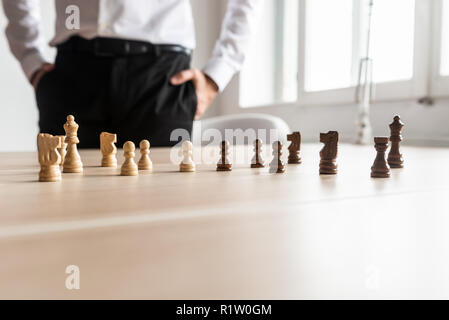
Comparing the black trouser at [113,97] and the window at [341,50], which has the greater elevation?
the window at [341,50]

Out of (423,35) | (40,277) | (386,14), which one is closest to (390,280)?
Result: (40,277)

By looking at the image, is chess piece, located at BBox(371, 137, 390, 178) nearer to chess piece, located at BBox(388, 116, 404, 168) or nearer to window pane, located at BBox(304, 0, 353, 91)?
chess piece, located at BBox(388, 116, 404, 168)

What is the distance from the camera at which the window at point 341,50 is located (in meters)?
2.03

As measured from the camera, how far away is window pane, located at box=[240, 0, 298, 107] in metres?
3.47

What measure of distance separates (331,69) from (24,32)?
6.27 feet

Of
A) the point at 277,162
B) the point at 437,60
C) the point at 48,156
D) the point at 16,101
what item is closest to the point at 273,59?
the point at 437,60

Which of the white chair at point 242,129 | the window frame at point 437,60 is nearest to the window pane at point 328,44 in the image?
the white chair at point 242,129

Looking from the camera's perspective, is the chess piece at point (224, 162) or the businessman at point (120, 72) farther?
the businessman at point (120, 72)

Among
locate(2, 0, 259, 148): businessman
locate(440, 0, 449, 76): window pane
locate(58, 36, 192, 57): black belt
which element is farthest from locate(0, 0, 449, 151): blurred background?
locate(58, 36, 192, 57): black belt

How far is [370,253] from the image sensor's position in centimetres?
35

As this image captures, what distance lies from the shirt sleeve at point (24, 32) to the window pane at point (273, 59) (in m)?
2.09

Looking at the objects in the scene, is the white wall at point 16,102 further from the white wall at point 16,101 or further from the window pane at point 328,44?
the window pane at point 328,44

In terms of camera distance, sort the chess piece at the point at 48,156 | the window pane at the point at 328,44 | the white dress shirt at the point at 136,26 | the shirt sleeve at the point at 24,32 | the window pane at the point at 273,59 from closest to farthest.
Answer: the chess piece at the point at 48,156, the white dress shirt at the point at 136,26, the shirt sleeve at the point at 24,32, the window pane at the point at 328,44, the window pane at the point at 273,59

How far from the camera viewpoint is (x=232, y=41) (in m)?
1.83
